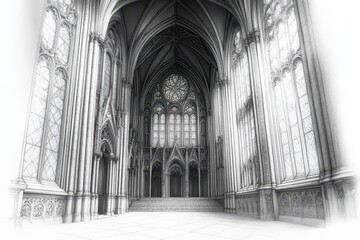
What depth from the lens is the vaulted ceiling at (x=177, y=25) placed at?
1724 cm

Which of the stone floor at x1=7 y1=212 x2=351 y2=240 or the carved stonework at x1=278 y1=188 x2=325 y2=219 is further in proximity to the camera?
the carved stonework at x1=278 y1=188 x2=325 y2=219

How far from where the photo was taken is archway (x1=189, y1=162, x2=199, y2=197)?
25019 mm

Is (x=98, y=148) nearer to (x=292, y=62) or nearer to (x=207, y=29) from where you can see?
(x=292, y=62)

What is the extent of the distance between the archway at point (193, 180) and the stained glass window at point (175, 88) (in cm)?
750

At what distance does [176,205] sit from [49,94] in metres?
13.7

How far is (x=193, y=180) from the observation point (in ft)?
84.0

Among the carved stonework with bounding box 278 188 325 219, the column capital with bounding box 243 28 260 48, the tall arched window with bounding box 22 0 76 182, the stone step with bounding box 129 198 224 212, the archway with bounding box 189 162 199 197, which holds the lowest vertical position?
the stone step with bounding box 129 198 224 212

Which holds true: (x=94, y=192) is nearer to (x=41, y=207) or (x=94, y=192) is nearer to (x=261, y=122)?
(x=41, y=207)

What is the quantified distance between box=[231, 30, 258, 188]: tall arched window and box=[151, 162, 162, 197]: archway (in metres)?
11.6

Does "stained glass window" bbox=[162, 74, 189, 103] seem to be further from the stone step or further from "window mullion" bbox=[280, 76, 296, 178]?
"window mullion" bbox=[280, 76, 296, 178]

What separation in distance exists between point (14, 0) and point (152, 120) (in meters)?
22.8

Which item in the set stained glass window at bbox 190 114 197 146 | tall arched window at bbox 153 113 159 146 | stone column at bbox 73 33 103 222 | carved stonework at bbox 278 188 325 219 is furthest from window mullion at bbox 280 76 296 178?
tall arched window at bbox 153 113 159 146

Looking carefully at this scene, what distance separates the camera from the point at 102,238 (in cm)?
483

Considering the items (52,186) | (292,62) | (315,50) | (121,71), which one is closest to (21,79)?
(52,186)
